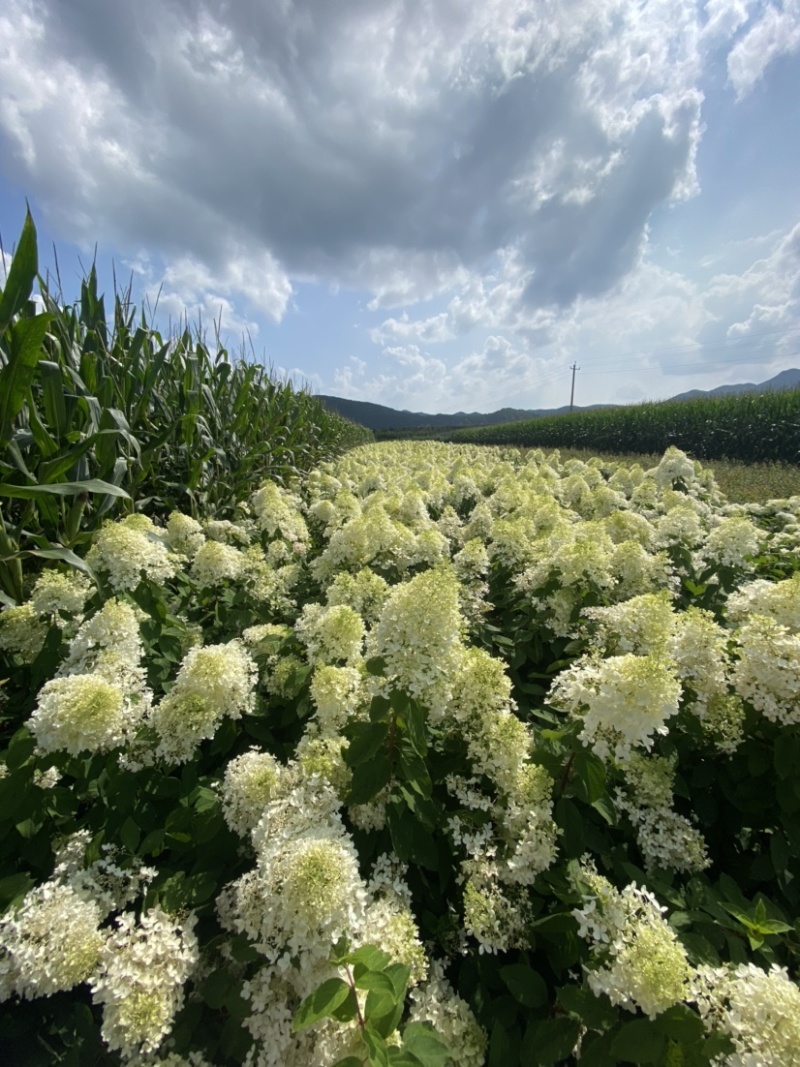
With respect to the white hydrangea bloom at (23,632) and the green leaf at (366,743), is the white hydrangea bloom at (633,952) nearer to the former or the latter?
the green leaf at (366,743)

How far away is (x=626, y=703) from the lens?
5.21 feet

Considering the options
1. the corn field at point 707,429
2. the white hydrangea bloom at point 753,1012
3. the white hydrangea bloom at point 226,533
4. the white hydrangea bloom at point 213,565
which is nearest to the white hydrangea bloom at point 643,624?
the white hydrangea bloom at point 753,1012

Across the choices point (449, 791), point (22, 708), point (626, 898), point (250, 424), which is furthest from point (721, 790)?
point (250, 424)

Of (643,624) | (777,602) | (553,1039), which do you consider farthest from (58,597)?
(777,602)

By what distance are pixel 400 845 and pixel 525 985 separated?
517mm

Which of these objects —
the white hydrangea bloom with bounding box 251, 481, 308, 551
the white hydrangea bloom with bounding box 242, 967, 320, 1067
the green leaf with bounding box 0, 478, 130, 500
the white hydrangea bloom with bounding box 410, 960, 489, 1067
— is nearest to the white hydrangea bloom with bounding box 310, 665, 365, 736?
the white hydrangea bloom with bounding box 242, 967, 320, 1067

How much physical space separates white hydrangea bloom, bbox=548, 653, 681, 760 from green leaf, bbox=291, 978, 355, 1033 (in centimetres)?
98

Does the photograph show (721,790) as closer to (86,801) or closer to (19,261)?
(86,801)

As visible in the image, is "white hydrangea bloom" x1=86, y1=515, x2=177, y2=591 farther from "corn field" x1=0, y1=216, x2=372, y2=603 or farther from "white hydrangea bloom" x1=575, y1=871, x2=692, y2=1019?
"white hydrangea bloom" x1=575, y1=871, x2=692, y2=1019

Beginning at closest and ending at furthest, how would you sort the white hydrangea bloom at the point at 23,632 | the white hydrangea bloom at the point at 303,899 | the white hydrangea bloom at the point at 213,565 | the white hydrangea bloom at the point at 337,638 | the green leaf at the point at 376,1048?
1. the green leaf at the point at 376,1048
2. the white hydrangea bloom at the point at 303,899
3. the white hydrangea bloom at the point at 337,638
4. the white hydrangea bloom at the point at 23,632
5. the white hydrangea bloom at the point at 213,565

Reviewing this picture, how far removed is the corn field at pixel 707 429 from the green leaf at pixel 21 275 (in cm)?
1961

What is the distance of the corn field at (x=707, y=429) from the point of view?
19828mm

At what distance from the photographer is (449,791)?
187 cm

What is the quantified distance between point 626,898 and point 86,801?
2.12 metres
